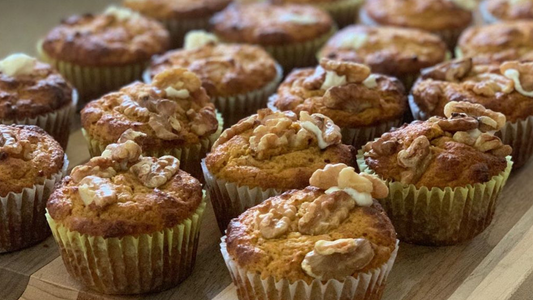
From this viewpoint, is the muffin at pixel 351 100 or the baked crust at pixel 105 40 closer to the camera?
the muffin at pixel 351 100

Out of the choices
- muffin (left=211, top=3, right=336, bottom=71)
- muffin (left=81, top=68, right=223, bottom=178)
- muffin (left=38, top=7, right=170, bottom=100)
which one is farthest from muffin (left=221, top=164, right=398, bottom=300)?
muffin (left=211, top=3, right=336, bottom=71)

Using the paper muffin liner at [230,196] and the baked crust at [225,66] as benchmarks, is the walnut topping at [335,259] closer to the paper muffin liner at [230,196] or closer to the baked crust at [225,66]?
the paper muffin liner at [230,196]

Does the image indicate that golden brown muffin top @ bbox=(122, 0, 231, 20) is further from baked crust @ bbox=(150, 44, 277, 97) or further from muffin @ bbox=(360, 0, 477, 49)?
muffin @ bbox=(360, 0, 477, 49)

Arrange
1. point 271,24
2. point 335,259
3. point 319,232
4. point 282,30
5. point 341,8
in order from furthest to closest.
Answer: point 341,8, point 271,24, point 282,30, point 319,232, point 335,259

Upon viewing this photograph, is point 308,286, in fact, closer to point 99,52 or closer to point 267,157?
point 267,157

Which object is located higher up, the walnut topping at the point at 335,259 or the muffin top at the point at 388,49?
the walnut topping at the point at 335,259

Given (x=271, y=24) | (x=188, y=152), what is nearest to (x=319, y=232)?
(x=188, y=152)

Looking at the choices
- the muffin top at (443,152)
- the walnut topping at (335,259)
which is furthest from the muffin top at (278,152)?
the walnut topping at (335,259)
